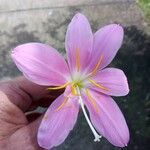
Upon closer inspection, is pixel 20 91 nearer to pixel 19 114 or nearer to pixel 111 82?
pixel 19 114

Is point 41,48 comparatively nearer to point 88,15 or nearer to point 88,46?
point 88,46

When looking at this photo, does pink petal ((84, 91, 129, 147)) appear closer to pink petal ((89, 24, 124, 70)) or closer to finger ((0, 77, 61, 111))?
pink petal ((89, 24, 124, 70))

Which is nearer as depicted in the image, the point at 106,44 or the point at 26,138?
the point at 106,44

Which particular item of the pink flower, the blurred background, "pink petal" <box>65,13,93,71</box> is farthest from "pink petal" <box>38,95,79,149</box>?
the blurred background

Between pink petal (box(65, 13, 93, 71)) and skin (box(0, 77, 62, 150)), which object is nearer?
pink petal (box(65, 13, 93, 71))

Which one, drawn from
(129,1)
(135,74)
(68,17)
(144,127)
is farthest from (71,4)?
(144,127)

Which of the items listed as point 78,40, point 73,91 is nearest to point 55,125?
point 73,91
